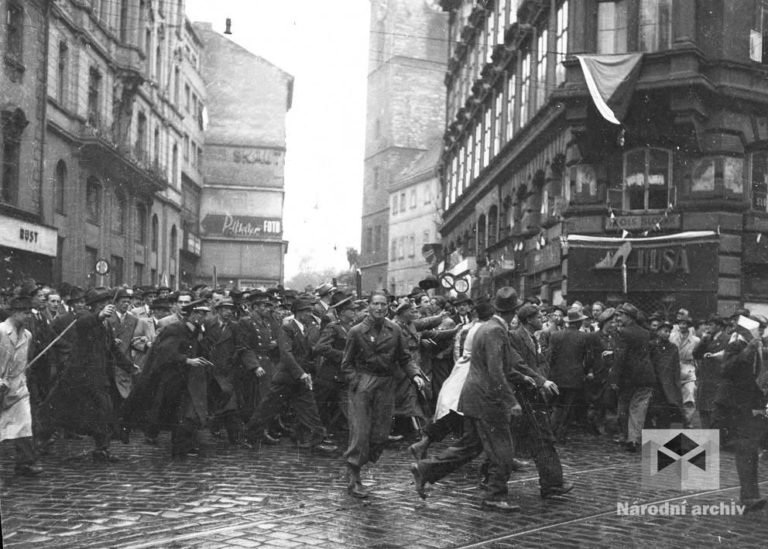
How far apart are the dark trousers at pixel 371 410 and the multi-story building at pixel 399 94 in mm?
63607

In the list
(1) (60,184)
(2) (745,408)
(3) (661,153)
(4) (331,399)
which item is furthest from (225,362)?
(1) (60,184)

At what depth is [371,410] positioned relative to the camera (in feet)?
29.3

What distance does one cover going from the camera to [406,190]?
6844 cm

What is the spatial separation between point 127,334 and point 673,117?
1339 cm

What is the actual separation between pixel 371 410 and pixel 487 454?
122cm

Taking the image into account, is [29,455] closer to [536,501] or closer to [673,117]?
[536,501]

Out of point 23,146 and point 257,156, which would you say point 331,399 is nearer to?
point 23,146

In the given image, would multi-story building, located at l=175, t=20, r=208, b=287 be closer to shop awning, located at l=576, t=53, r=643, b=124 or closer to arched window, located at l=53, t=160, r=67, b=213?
arched window, located at l=53, t=160, r=67, b=213

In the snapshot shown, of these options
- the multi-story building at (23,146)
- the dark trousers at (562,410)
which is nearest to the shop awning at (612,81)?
the dark trousers at (562,410)

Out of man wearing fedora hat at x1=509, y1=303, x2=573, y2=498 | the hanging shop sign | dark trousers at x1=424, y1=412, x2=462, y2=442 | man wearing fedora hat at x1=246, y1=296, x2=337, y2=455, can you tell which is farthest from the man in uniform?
the hanging shop sign

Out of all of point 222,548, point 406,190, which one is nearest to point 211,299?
point 222,548

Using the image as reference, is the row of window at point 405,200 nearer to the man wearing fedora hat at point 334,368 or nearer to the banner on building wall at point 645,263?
the banner on building wall at point 645,263

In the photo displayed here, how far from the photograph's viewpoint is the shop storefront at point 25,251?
2472 cm

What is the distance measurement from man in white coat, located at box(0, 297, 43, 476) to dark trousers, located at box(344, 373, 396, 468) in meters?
3.08
